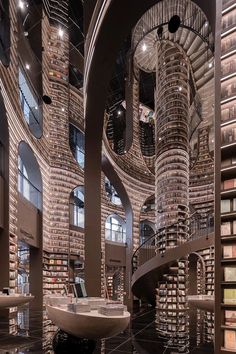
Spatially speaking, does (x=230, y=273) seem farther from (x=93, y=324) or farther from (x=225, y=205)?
(x=93, y=324)

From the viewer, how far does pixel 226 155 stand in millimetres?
3787

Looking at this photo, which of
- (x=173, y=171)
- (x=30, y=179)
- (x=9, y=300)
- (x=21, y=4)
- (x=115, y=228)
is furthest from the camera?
(x=115, y=228)

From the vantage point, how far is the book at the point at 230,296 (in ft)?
11.5

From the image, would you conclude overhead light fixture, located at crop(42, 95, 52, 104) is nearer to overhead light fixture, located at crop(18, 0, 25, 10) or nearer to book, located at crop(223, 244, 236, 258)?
overhead light fixture, located at crop(18, 0, 25, 10)

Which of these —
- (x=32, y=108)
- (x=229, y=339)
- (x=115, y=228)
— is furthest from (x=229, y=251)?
(x=115, y=228)

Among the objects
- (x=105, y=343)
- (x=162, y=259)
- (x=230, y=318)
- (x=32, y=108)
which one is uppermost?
(x=32, y=108)

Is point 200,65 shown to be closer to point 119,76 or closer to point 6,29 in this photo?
point 119,76

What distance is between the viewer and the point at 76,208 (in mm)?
21875

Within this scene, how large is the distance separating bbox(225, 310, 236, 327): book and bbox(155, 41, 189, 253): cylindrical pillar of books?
838 centimetres

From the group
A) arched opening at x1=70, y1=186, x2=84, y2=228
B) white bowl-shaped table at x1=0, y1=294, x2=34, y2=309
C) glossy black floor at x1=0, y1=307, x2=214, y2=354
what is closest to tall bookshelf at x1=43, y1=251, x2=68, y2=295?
arched opening at x1=70, y1=186, x2=84, y2=228

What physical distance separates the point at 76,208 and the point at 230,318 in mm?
18681

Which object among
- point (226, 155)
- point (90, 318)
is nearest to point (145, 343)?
point (90, 318)

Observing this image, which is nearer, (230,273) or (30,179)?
(230,273)

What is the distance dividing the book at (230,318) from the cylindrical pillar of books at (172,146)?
8.38 meters
